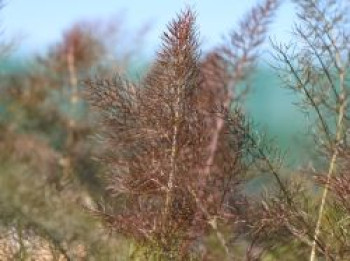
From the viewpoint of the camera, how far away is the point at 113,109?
411 centimetres

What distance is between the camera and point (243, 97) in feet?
19.4

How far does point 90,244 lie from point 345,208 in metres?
1.37

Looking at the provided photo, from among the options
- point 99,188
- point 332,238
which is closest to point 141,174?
point 332,238

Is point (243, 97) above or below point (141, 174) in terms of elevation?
above

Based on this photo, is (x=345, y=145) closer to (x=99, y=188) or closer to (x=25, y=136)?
(x=99, y=188)

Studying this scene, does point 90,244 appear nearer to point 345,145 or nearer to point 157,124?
point 157,124

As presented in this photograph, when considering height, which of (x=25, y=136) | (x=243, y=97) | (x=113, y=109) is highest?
(x=25, y=136)

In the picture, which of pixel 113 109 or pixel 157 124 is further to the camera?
pixel 113 109

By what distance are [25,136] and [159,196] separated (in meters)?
9.77

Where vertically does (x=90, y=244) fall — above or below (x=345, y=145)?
below

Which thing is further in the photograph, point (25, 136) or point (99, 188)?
point (25, 136)

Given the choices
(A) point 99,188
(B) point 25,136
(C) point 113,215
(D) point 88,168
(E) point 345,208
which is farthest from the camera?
(B) point 25,136

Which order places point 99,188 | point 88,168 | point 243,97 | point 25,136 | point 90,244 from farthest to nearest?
point 25,136 < point 88,168 < point 99,188 < point 243,97 < point 90,244

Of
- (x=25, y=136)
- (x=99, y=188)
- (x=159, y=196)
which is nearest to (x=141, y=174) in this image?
(x=159, y=196)
